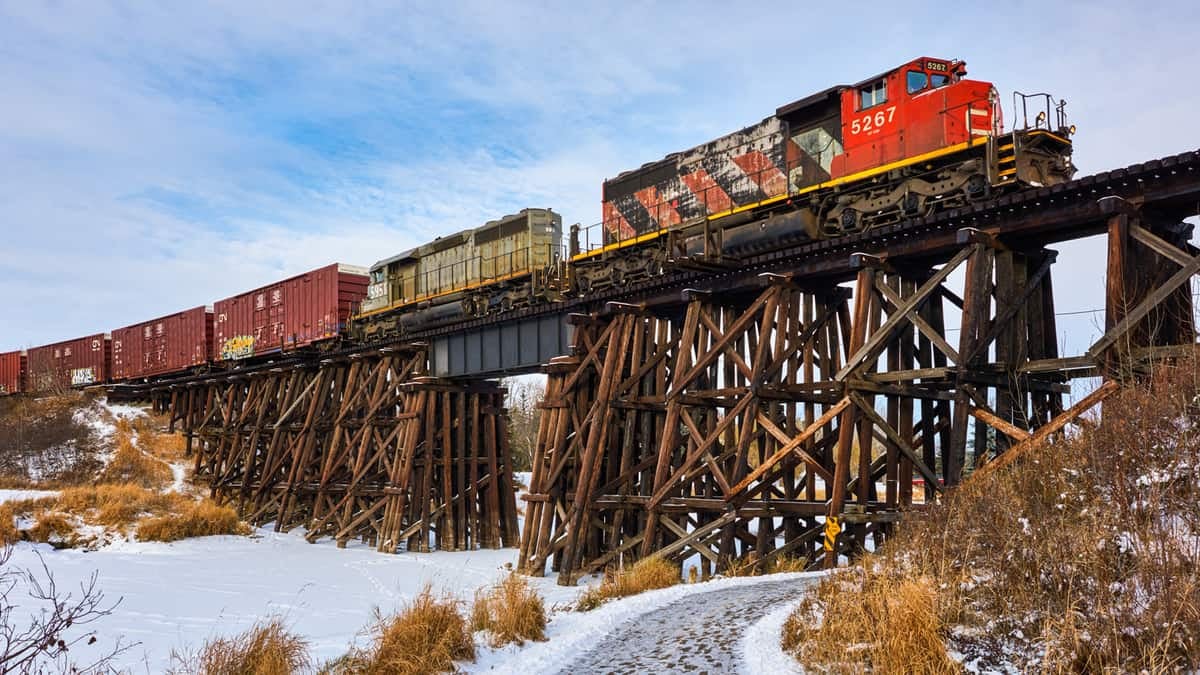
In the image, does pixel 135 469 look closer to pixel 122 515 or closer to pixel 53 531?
pixel 122 515

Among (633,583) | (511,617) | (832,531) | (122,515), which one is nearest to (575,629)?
(511,617)

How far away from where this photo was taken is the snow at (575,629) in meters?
7.70

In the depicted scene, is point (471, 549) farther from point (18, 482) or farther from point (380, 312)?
point (18, 482)

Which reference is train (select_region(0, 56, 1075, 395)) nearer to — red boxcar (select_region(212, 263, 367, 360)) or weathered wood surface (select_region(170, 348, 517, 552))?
red boxcar (select_region(212, 263, 367, 360))

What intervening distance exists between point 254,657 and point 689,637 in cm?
363

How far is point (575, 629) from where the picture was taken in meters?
9.01

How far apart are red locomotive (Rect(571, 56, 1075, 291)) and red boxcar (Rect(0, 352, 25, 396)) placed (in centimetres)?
4334

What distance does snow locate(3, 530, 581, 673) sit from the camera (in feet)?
37.9

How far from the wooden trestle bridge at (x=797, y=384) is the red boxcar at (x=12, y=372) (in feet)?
120

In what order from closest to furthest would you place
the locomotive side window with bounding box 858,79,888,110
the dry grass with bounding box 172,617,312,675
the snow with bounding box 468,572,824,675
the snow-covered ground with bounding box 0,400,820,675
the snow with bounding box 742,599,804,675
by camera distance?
the snow with bounding box 742,599,804,675 < the dry grass with bounding box 172,617,312,675 < the snow with bounding box 468,572,824,675 < the snow-covered ground with bounding box 0,400,820,675 < the locomotive side window with bounding box 858,79,888,110

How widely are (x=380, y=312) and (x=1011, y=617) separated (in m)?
23.8

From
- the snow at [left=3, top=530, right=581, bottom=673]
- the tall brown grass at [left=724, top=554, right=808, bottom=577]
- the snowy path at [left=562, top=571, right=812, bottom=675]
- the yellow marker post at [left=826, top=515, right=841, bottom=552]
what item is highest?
the yellow marker post at [left=826, top=515, right=841, bottom=552]

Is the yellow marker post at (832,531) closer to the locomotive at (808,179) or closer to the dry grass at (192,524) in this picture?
the locomotive at (808,179)

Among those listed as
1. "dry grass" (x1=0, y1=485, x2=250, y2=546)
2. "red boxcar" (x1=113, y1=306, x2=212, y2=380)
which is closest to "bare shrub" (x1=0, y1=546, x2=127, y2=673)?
"dry grass" (x1=0, y1=485, x2=250, y2=546)
